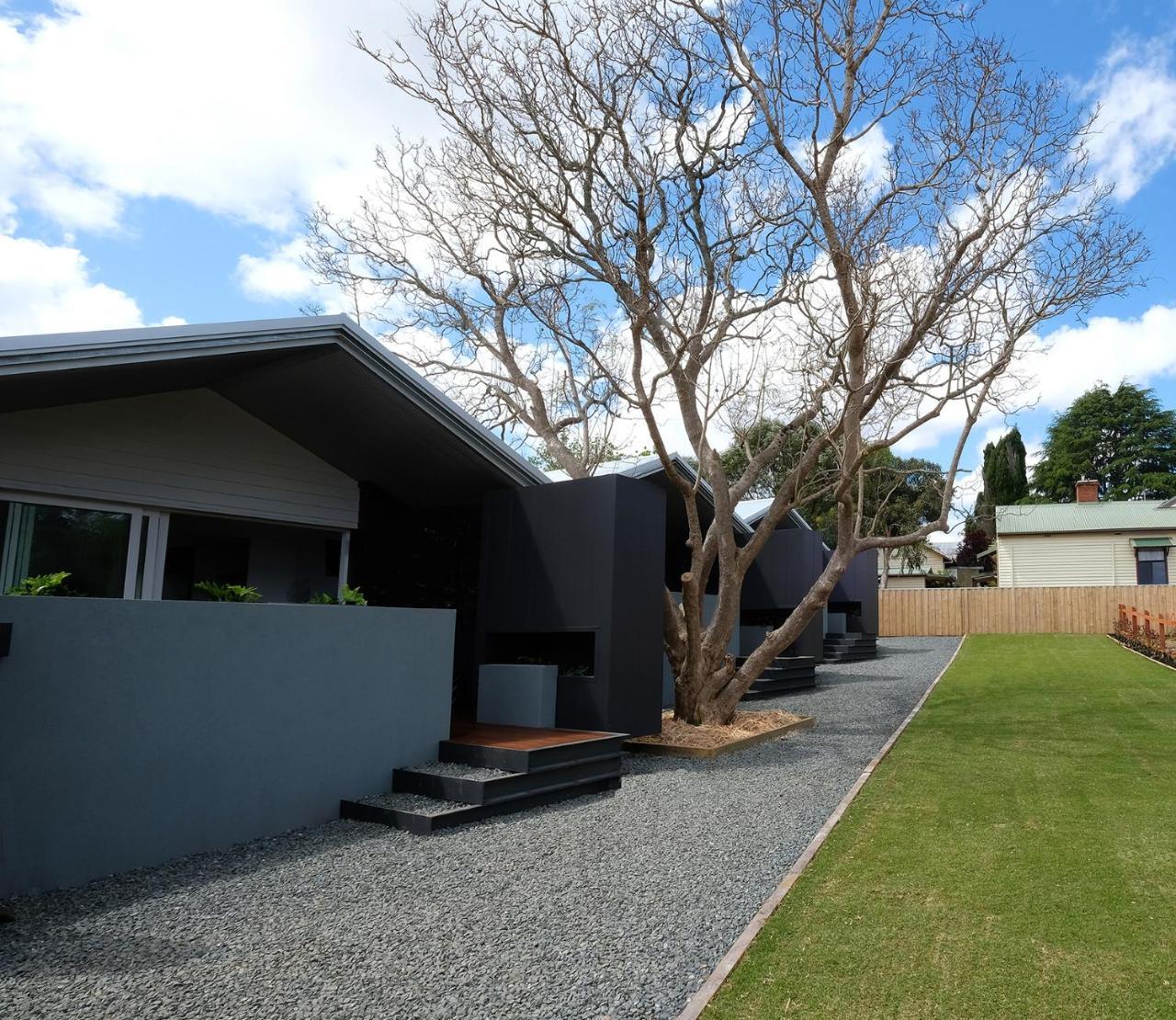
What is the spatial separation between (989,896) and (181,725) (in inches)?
191

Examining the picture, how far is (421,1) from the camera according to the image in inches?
393

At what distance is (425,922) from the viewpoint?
4156 mm

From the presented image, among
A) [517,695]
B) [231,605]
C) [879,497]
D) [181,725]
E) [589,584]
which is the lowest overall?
[517,695]

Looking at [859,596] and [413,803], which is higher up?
[859,596]

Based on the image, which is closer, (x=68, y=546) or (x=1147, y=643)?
(x=68, y=546)

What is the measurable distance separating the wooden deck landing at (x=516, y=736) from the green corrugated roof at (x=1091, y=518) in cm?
2517

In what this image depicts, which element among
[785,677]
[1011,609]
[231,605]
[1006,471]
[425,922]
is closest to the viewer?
[425,922]

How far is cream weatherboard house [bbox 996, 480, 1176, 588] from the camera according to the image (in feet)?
95.1

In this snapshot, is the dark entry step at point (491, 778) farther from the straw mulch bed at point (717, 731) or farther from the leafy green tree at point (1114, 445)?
the leafy green tree at point (1114, 445)

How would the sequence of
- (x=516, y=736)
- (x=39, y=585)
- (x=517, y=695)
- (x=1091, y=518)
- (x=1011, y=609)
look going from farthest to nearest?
(x=1091, y=518) < (x=1011, y=609) < (x=517, y=695) < (x=516, y=736) < (x=39, y=585)

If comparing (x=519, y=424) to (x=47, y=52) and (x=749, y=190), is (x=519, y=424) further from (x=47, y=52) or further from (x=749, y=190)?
(x=47, y=52)

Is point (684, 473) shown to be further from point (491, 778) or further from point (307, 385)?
point (491, 778)

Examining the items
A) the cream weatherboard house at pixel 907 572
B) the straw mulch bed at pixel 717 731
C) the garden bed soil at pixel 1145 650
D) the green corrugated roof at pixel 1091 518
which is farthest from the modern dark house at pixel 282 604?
the cream weatherboard house at pixel 907 572

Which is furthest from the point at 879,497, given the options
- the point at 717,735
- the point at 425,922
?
the point at 425,922
